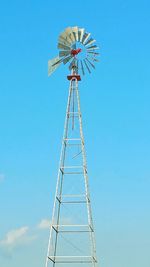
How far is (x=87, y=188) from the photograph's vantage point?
187 ft

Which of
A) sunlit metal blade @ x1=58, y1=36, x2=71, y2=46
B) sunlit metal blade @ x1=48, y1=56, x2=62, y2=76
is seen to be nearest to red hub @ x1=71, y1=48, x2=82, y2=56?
sunlit metal blade @ x1=58, y1=36, x2=71, y2=46

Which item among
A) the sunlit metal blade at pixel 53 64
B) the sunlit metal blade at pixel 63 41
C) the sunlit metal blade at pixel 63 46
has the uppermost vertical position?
the sunlit metal blade at pixel 63 41

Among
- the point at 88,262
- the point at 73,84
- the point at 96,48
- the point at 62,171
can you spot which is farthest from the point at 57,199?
the point at 96,48

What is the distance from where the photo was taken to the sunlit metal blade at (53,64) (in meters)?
60.1

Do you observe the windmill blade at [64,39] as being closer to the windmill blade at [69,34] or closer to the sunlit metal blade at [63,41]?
the sunlit metal blade at [63,41]

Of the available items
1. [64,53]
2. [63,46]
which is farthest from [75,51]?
[63,46]

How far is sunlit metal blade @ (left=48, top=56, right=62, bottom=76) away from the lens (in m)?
60.1

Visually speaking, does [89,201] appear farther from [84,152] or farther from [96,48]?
[96,48]

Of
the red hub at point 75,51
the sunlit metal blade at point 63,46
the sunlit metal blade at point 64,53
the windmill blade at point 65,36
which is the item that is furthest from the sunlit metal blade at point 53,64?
the windmill blade at point 65,36

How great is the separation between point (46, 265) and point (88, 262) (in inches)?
149

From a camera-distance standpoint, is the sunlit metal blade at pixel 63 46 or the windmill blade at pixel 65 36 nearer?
the windmill blade at pixel 65 36

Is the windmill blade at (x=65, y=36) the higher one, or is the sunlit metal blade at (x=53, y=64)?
the windmill blade at (x=65, y=36)

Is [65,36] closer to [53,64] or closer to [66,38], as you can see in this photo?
[66,38]

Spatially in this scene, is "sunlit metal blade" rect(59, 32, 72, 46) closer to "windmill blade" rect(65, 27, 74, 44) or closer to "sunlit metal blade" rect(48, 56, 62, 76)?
"windmill blade" rect(65, 27, 74, 44)
